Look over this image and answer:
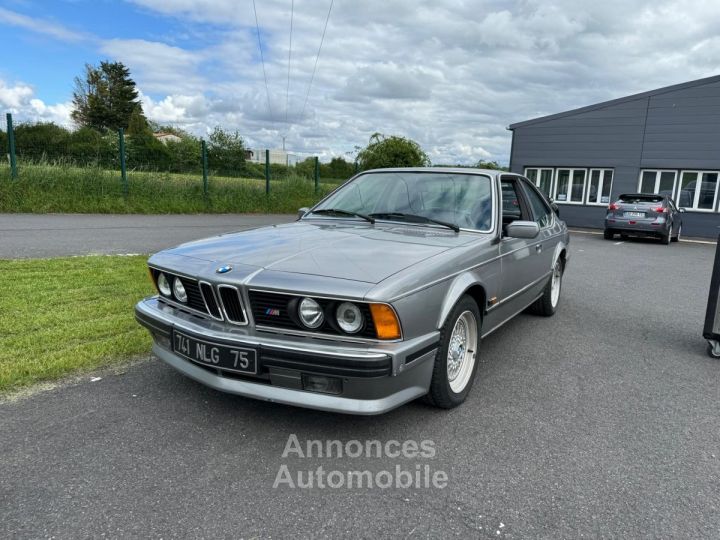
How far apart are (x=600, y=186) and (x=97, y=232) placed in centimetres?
1830

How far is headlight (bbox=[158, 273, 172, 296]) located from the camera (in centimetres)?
320

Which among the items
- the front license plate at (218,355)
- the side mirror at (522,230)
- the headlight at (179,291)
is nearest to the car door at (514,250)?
the side mirror at (522,230)

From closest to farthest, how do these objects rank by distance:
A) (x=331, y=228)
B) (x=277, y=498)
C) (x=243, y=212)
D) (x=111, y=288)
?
(x=277, y=498) → (x=331, y=228) → (x=111, y=288) → (x=243, y=212)

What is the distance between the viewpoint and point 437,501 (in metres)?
2.29

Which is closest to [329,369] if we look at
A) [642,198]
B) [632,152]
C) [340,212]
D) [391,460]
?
[391,460]

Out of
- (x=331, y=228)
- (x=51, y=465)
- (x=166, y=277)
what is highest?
(x=331, y=228)

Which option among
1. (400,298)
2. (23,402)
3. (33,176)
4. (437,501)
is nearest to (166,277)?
(23,402)

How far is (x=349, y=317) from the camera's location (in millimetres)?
2564

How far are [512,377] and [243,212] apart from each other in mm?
14792

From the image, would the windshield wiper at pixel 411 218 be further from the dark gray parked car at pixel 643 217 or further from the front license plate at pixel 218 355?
the dark gray parked car at pixel 643 217

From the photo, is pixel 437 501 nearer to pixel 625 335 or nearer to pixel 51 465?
pixel 51 465

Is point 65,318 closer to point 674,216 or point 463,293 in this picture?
point 463,293

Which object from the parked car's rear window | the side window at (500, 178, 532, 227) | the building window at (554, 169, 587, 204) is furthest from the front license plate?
the building window at (554, 169, 587, 204)

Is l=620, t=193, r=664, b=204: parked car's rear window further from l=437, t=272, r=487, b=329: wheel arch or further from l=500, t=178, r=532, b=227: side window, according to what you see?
l=437, t=272, r=487, b=329: wheel arch
